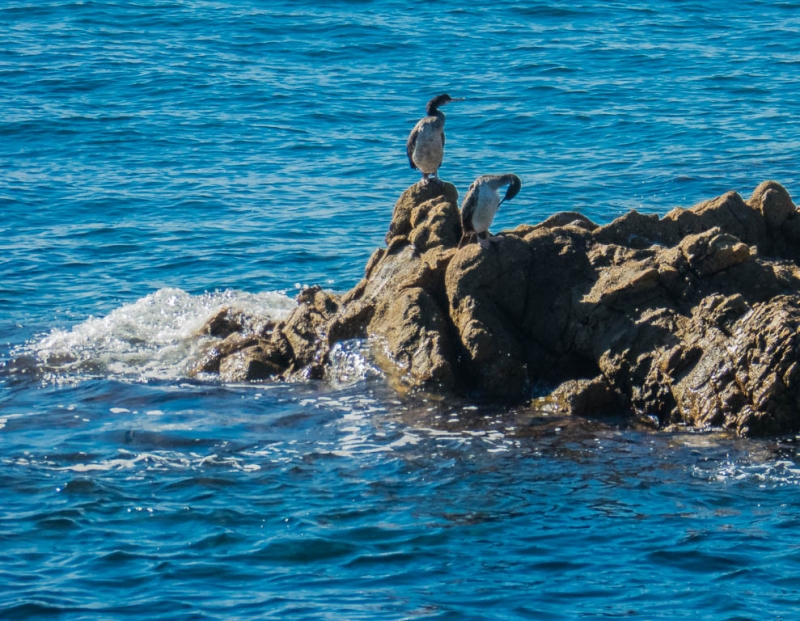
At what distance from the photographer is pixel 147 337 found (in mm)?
13930

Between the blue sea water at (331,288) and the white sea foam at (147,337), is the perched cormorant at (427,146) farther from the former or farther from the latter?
the blue sea water at (331,288)

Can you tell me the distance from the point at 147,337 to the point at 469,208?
181 inches

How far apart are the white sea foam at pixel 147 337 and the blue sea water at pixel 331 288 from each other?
5 cm

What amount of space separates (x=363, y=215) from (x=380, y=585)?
11.2 metres

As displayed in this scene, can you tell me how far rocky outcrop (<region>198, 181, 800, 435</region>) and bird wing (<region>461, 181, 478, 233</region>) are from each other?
202 millimetres

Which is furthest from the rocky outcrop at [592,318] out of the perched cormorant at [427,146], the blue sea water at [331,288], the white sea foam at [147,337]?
the perched cormorant at [427,146]

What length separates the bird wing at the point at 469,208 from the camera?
11477 millimetres

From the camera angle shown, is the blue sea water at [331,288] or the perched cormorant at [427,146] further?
the perched cormorant at [427,146]

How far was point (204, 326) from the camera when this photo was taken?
44.7 ft

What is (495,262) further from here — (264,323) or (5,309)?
(5,309)

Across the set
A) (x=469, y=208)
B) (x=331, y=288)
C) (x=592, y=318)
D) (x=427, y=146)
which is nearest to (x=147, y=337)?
(x=331, y=288)

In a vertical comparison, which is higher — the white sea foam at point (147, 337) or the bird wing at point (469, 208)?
the bird wing at point (469, 208)

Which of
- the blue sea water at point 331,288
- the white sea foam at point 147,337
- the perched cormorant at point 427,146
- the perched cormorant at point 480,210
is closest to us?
the blue sea water at point 331,288

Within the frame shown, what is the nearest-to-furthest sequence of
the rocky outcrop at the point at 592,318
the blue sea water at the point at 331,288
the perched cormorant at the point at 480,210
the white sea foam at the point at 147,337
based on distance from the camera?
the blue sea water at the point at 331,288, the rocky outcrop at the point at 592,318, the perched cormorant at the point at 480,210, the white sea foam at the point at 147,337
